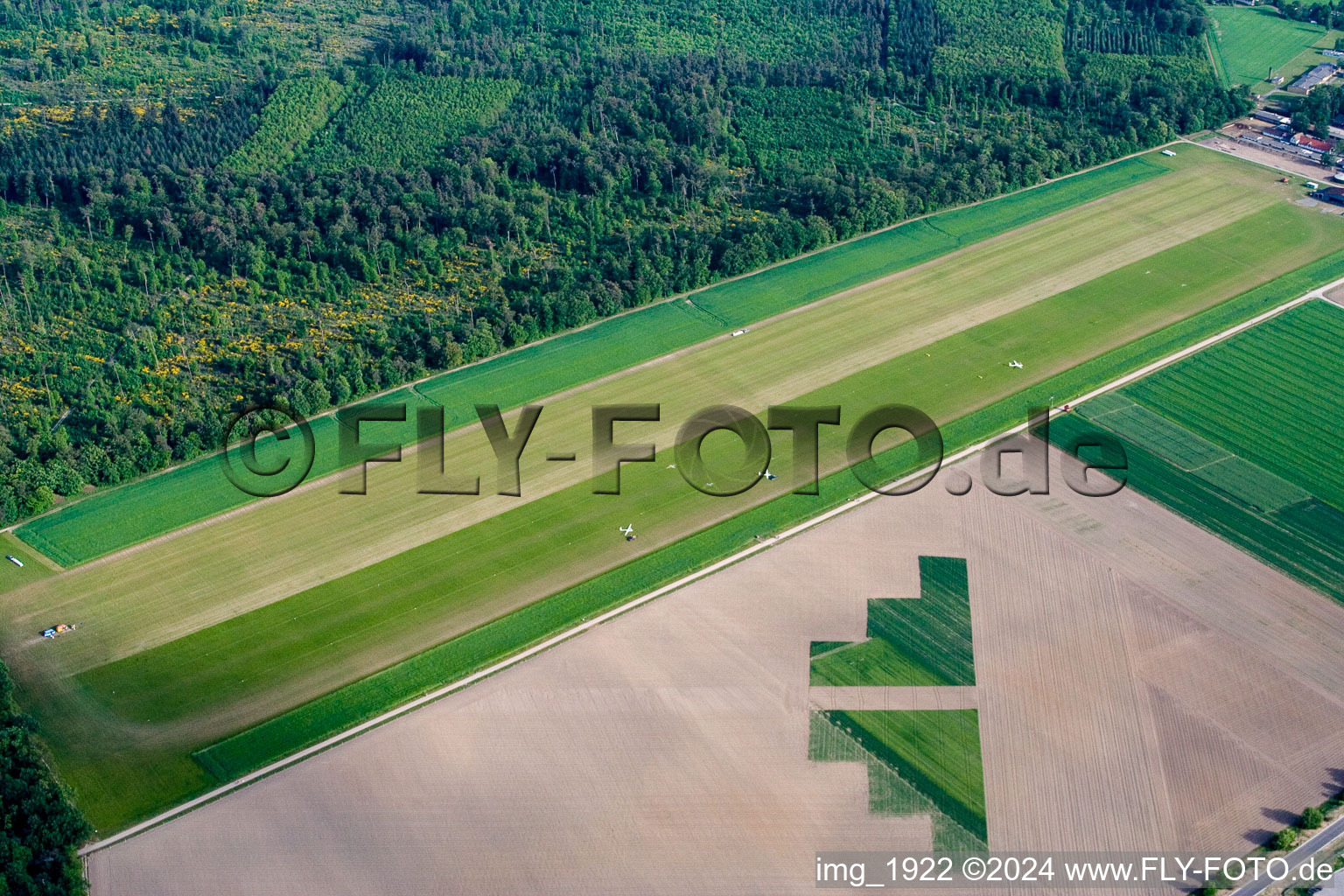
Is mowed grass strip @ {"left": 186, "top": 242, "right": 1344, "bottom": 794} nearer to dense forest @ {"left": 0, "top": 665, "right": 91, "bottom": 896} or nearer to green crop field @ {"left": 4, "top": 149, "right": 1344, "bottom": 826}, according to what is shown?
green crop field @ {"left": 4, "top": 149, "right": 1344, "bottom": 826}

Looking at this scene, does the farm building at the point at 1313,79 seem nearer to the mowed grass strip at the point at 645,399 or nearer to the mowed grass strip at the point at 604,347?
the mowed grass strip at the point at 645,399

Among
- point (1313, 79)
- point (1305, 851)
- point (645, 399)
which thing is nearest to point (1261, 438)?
point (1305, 851)

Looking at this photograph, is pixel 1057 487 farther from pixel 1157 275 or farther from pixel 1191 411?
pixel 1157 275

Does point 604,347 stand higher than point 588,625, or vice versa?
point 604,347
